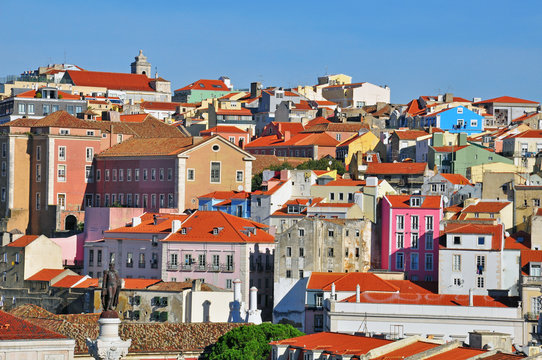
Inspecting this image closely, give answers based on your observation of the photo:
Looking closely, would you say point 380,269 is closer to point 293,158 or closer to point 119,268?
point 119,268

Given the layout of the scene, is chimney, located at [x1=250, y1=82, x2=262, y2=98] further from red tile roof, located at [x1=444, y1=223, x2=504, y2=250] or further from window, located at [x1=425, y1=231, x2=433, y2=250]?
red tile roof, located at [x1=444, y1=223, x2=504, y2=250]

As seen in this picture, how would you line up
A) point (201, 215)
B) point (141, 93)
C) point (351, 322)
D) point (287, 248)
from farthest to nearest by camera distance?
point (141, 93) → point (201, 215) → point (287, 248) → point (351, 322)

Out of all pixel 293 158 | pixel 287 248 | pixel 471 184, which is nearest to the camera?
pixel 287 248

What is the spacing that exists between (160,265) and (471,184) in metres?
20.7

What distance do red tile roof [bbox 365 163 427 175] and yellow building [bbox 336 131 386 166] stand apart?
10.1 m

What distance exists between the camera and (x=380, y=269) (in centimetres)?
7800

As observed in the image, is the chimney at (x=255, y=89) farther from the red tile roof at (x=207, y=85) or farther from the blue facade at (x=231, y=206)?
the blue facade at (x=231, y=206)

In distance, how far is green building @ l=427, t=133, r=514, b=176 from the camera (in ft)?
322

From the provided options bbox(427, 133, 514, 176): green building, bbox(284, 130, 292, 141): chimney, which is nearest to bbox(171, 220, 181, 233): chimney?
bbox(427, 133, 514, 176): green building

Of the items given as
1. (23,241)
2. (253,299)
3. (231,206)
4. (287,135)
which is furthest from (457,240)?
(287,135)

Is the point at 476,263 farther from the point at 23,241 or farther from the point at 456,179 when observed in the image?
the point at 23,241

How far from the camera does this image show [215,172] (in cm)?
9231

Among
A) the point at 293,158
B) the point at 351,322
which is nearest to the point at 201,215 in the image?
the point at 351,322

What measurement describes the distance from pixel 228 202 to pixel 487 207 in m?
15.6
